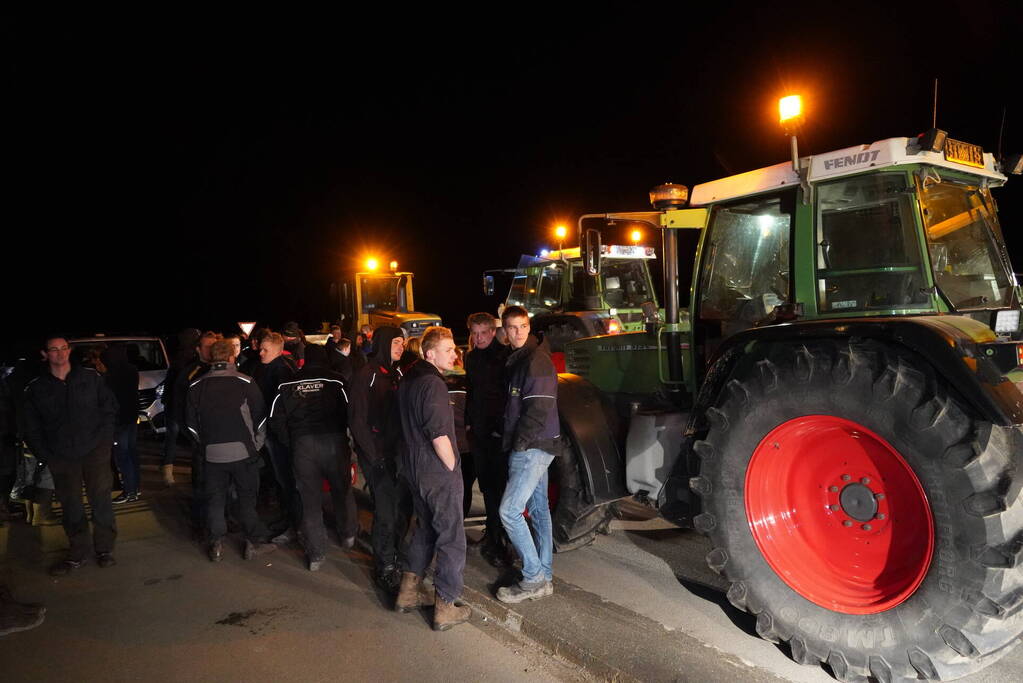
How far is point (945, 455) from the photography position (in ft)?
9.91

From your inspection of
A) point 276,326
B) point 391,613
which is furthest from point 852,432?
point 276,326

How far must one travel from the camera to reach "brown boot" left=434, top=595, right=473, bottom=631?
4.35 m

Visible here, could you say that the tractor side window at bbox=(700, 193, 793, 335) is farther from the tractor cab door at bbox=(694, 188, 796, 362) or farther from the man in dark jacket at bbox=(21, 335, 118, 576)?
the man in dark jacket at bbox=(21, 335, 118, 576)

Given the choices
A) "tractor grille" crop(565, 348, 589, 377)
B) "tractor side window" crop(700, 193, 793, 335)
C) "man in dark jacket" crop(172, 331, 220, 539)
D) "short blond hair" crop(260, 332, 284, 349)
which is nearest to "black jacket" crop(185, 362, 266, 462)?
"man in dark jacket" crop(172, 331, 220, 539)

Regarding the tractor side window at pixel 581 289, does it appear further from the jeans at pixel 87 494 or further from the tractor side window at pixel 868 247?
the jeans at pixel 87 494

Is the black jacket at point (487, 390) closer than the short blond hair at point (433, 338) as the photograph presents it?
No

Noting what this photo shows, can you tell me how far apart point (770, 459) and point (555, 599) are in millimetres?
1746

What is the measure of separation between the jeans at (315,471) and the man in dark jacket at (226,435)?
1.62 feet

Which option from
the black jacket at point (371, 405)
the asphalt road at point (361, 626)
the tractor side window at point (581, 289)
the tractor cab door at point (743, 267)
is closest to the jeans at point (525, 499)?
the asphalt road at point (361, 626)

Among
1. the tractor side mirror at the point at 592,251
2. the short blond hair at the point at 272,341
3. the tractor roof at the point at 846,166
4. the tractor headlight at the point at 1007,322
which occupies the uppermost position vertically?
the tractor roof at the point at 846,166

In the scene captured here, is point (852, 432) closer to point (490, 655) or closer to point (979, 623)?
point (979, 623)

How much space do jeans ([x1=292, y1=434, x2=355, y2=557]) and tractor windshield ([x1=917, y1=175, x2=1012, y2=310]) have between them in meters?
4.35

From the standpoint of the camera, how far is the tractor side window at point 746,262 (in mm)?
4340

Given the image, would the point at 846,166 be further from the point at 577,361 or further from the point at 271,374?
the point at 271,374
